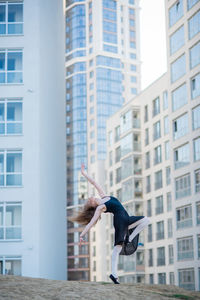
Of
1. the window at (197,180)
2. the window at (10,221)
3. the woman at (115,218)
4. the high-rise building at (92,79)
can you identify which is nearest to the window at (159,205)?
the window at (197,180)

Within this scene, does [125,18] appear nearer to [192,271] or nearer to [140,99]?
[140,99]

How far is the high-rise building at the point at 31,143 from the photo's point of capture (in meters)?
34.4

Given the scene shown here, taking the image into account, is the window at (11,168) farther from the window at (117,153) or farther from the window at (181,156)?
the window at (117,153)

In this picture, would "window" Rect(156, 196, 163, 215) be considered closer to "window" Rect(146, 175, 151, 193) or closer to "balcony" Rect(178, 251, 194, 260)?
"window" Rect(146, 175, 151, 193)

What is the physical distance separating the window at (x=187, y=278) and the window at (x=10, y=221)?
23.0 m

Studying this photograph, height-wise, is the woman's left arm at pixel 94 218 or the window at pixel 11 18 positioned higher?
the window at pixel 11 18

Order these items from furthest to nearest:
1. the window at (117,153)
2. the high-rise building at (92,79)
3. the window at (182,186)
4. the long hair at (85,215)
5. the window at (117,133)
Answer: the high-rise building at (92,79) < the window at (117,133) < the window at (117,153) < the window at (182,186) < the long hair at (85,215)

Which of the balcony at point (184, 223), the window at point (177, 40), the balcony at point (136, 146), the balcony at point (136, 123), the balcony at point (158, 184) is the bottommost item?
the balcony at point (184, 223)

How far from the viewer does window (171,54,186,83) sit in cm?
5700

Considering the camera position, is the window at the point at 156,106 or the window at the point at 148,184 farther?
the window at the point at 148,184

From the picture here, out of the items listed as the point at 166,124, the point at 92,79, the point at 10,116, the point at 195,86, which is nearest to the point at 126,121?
the point at 166,124

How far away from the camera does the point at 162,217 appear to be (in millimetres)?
69500

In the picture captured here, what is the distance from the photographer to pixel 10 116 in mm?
36688

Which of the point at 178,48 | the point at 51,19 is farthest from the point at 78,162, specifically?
the point at 51,19
